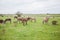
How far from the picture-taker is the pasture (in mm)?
2593

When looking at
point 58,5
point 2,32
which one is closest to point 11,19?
point 2,32

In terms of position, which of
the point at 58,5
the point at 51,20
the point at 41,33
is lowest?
the point at 41,33

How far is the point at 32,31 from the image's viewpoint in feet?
8.68

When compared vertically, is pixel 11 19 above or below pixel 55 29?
above

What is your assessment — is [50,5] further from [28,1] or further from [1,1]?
[1,1]

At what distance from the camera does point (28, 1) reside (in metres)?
2.79

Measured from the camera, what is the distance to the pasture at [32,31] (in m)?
2.59

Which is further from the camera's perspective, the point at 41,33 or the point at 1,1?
the point at 1,1

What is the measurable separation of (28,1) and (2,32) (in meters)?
0.80

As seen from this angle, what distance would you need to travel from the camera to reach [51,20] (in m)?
2.68

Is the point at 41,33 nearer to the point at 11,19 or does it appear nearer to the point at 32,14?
the point at 32,14

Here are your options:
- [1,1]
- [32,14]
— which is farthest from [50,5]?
[1,1]

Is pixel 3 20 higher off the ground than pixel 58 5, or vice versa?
pixel 58 5

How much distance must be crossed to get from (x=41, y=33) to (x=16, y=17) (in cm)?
58
